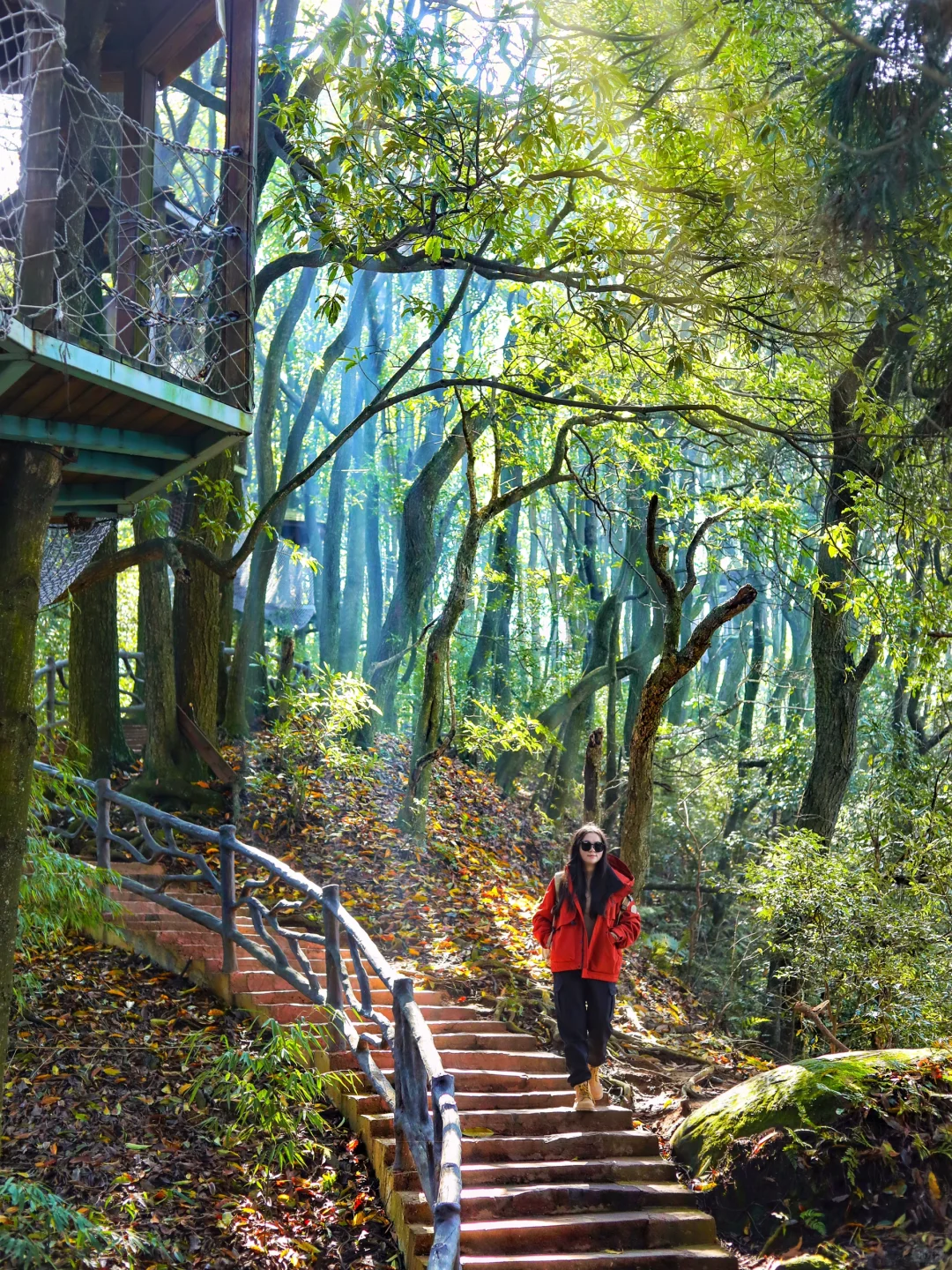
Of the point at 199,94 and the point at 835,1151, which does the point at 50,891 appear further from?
the point at 199,94

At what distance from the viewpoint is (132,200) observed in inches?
271

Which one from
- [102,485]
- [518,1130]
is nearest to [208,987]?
[518,1130]

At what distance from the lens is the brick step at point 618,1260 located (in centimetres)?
578

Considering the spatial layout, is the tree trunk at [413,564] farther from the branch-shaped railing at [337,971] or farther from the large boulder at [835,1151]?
the large boulder at [835,1151]

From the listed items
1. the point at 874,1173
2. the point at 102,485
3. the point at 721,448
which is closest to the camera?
the point at 874,1173

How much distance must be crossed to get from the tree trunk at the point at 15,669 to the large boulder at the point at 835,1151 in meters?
4.23

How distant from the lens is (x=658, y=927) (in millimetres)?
17844

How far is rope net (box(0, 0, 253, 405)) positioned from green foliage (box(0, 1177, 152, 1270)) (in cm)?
411

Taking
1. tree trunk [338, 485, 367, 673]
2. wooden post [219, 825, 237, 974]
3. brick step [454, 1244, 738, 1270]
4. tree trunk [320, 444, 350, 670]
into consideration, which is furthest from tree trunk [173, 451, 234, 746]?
tree trunk [338, 485, 367, 673]

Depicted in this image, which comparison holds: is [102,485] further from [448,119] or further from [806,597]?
[806,597]

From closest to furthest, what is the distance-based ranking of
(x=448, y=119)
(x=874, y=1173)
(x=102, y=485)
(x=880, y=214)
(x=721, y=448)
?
(x=874, y=1173) < (x=880, y=214) < (x=102, y=485) < (x=448, y=119) < (x=721, y=448)

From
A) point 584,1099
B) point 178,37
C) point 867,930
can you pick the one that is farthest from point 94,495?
point 867,930

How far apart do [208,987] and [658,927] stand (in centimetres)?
1082

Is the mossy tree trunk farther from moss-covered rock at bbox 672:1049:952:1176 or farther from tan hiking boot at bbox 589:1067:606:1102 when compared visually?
moss-covered rock at bbox 672:1049:952:1176
